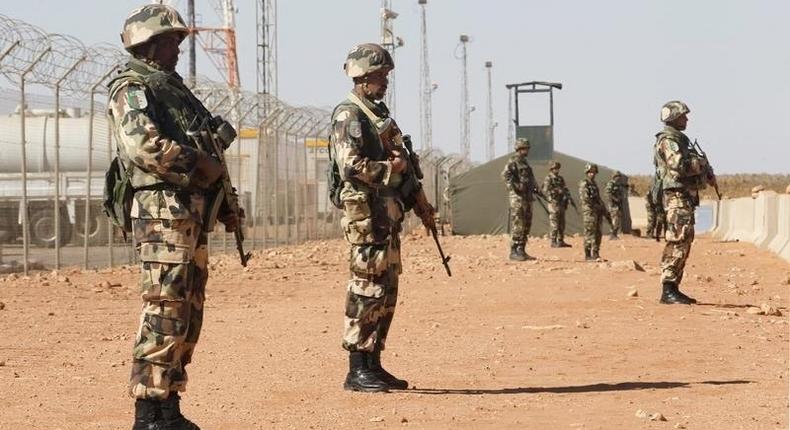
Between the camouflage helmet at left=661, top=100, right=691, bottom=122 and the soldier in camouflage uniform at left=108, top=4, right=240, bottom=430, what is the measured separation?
6.54 meters

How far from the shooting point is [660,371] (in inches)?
311

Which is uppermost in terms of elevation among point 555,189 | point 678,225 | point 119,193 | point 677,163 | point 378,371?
point 677,163

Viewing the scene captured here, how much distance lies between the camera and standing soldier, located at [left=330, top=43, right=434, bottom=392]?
22.7 feet

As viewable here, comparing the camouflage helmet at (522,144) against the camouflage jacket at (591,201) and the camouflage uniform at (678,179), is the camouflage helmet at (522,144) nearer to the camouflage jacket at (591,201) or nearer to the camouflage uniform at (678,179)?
the camouflage jacket at (591,201)

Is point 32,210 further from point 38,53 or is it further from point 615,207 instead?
point 615,207

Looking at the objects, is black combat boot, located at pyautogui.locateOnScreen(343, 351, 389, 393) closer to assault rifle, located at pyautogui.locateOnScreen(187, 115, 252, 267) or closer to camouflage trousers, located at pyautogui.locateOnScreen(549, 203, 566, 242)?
assault rifle, located at pyautogui.locateOnScreen(187, 115, 252, 267)

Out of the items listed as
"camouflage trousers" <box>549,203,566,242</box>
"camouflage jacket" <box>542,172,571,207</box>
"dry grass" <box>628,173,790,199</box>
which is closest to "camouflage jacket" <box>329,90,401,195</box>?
"camouflage jacket" <box>542,172,571,207</box>

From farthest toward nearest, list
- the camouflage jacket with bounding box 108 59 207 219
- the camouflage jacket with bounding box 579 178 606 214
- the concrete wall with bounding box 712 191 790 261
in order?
the concrete wall with bounding box 712 191 790 261 → the camouflage jacket with bounding box 579 178 606 214 → the camouflage jacket with bounding box 108 59 207 219

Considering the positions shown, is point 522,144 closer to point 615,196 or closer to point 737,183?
point 615,196

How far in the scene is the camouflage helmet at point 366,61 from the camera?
6961 millimetres

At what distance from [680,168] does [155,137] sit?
6.66 metres

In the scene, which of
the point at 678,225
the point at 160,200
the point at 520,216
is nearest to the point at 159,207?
the point at 160,200

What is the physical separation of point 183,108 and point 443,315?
646 cm

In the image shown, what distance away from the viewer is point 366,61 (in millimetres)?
6969
